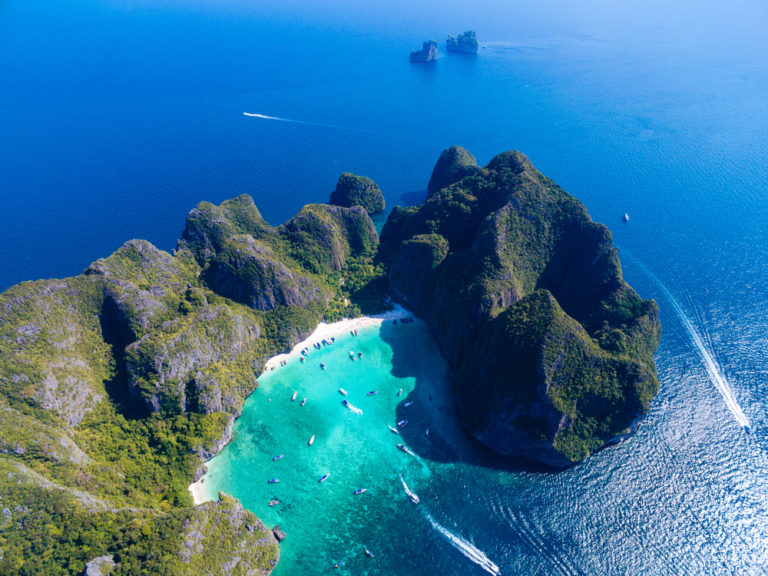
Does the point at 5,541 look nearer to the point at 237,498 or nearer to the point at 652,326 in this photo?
the point at 237,498

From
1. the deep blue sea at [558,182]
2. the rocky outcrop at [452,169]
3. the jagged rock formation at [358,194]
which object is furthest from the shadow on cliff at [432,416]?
the rocky outcrop at [452,169]

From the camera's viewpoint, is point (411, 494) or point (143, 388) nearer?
point (411, 494)

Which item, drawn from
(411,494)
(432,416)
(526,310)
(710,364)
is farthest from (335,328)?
(710,364)

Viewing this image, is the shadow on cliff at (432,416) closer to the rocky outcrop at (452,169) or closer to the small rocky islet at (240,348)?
the small rocky islet at (240,348)

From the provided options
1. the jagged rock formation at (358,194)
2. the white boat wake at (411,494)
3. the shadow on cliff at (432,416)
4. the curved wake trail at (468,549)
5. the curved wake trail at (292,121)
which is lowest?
the curved wake trail at (468,549)

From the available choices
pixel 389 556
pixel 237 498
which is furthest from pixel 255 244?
pixel 389 556

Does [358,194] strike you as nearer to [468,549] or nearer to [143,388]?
[143,388]
